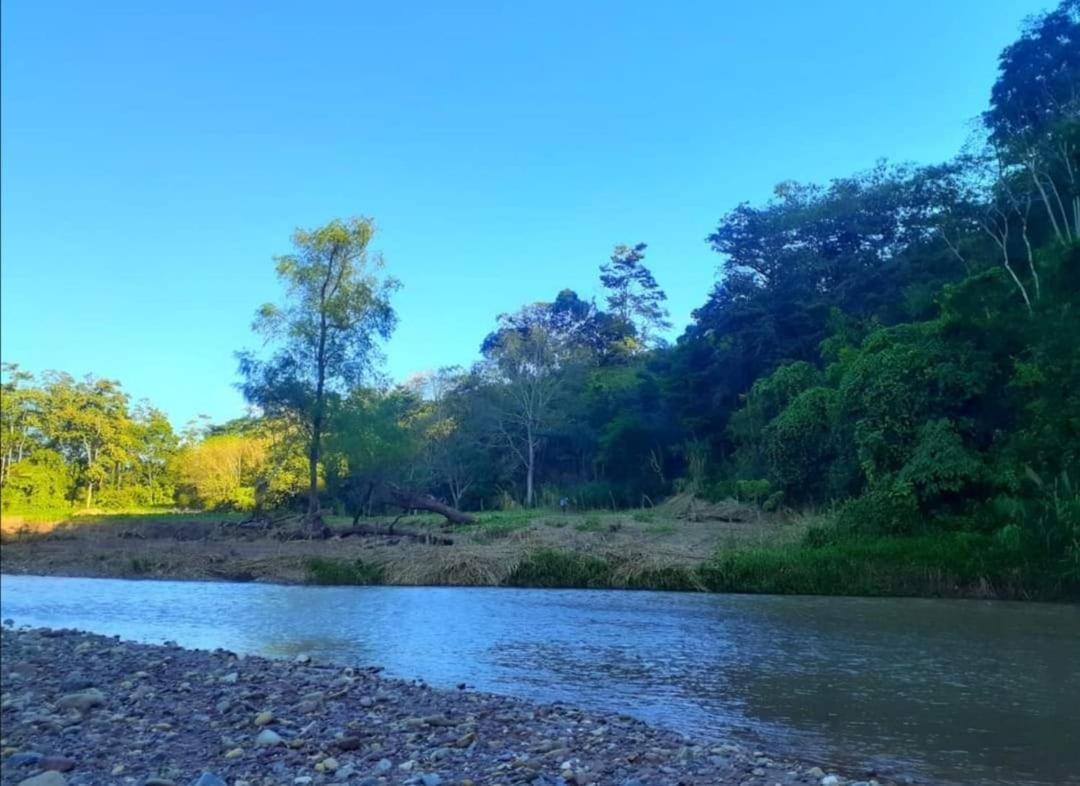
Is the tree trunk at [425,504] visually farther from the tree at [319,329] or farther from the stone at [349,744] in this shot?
the stone at [349,744]

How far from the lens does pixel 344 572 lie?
23938 mm

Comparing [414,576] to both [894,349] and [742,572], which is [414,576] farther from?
[894,349]

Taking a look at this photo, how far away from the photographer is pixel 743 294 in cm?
3691

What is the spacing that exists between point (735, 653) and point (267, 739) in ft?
24.2

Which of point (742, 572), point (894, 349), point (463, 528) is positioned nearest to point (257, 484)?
point (463, 528)

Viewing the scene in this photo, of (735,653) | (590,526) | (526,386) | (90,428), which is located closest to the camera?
(735,653)

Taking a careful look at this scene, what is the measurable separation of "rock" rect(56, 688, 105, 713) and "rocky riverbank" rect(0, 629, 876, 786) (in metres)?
0.01

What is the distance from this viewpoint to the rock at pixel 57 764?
6.86m

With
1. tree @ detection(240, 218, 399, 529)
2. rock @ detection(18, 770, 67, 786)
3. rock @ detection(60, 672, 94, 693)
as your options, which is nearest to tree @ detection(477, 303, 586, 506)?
tree @ detection(240, 218, 399, 529)

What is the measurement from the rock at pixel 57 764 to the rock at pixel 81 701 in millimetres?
2086

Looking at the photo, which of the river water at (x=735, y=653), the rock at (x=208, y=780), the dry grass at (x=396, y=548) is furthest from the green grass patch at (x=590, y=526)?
the rock at (x=208, y=780)

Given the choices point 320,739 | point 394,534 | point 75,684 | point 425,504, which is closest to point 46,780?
point 320,739

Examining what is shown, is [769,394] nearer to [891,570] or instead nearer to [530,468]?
[891,570]

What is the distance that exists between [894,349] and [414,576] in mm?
14143
